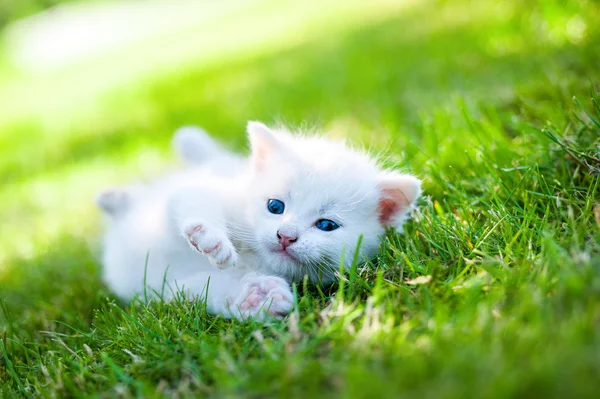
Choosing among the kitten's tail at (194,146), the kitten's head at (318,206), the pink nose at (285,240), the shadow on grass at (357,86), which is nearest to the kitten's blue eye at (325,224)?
the kitten's head at (318,206)

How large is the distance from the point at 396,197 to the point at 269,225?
1.77ft

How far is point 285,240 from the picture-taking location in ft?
6.61

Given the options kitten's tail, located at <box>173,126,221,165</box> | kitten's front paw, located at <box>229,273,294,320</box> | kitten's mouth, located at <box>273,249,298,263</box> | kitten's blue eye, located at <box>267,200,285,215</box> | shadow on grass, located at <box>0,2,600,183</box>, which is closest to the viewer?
kitten's front paw, located at <box>229,273,294,320</box>

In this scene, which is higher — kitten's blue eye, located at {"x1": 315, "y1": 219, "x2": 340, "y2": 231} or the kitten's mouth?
kitten's blue eye, located at {"x1": 315, "y1": 219, "x2": 340, "y2": 231}

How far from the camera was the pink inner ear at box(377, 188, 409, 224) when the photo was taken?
86.7 inches

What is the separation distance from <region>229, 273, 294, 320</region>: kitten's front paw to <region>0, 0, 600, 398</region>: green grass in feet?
0.19

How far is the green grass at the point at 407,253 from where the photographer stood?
1323 mm

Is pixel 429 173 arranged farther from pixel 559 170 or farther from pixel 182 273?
pixel 182 273

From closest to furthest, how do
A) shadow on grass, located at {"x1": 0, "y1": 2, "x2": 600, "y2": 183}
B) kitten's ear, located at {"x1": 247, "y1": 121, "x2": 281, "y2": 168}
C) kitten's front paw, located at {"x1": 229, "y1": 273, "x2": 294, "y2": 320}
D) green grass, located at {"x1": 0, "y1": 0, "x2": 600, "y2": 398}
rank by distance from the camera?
1. green grass, located at {"x1": 0, "y1": 0, "x2": 600, "y2": 398}
2. kitten's front paw, located at {"x1": 229, "y1": 273, "x2": 294, "y2": 320}
3. kitten's ear, located at {"x1": 247, "y1": 121, "x2": 281, "y2": 168}
4. shadow on grass, located at {"x1": 0, "y1": 2, "x2": 600, "y2": 183}

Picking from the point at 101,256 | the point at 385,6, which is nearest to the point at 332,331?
the point at 101,256

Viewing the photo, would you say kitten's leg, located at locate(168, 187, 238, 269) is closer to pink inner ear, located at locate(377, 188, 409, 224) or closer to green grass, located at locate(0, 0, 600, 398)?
green grass, located at locate(0, 0, 600, 398)

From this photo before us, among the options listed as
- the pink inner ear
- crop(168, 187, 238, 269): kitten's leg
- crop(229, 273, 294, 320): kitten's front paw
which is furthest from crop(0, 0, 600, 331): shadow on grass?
the pink inner ear

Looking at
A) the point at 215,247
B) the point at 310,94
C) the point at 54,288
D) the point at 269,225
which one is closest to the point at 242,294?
the point at 215,247

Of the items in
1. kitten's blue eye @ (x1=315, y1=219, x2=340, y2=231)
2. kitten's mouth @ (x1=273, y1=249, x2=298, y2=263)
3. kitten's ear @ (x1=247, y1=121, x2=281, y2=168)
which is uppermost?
kitten's ear @ (x1=247, y1=121, x2=281, y2=168)
